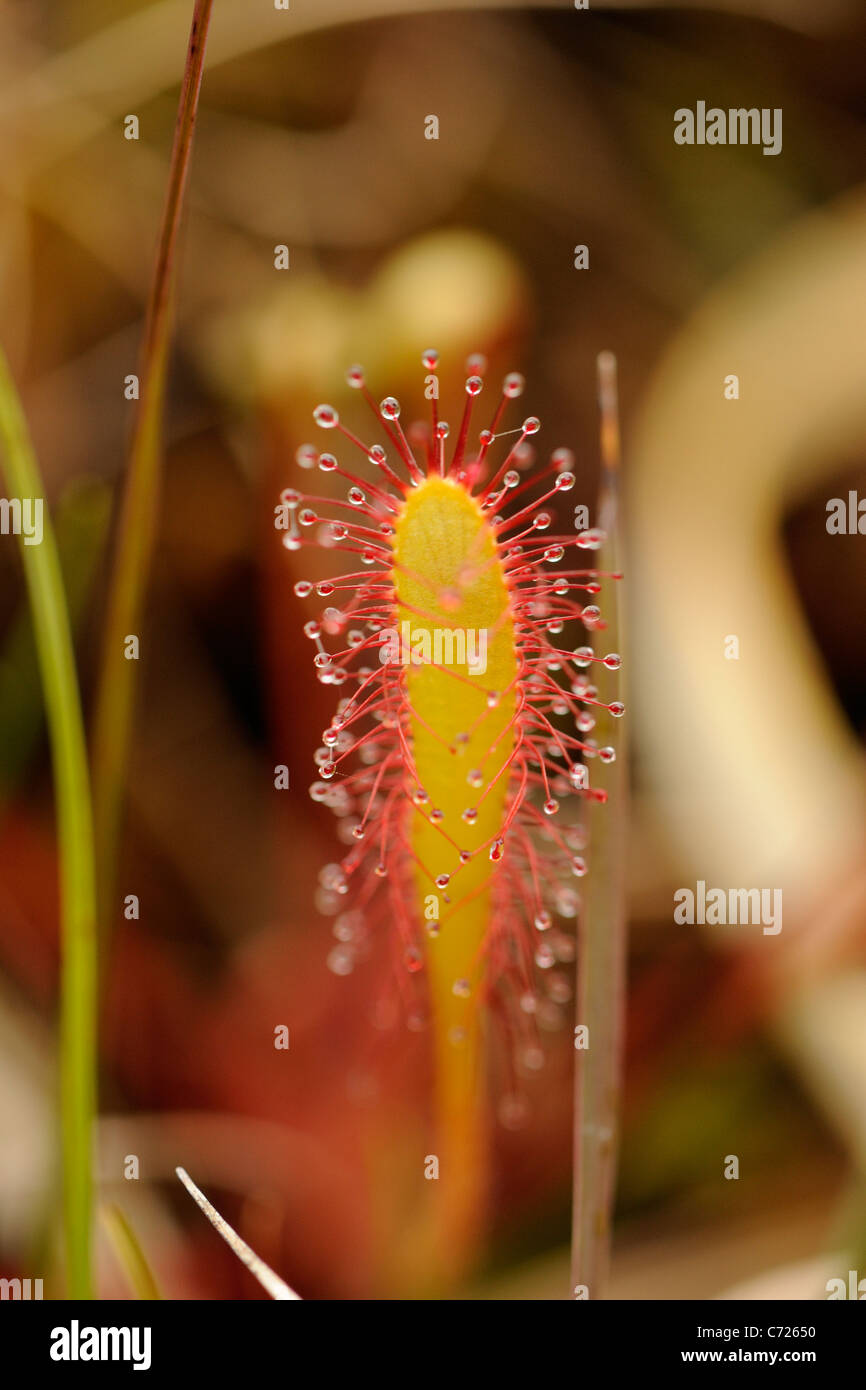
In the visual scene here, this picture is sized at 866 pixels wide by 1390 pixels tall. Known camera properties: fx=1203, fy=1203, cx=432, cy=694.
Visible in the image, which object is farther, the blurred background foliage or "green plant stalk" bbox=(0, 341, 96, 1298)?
the blurred background foliage

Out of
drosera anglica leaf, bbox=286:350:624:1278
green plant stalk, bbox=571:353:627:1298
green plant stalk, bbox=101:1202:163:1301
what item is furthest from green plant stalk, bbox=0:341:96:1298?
green plant stalk, bbox=571:353:627:1298

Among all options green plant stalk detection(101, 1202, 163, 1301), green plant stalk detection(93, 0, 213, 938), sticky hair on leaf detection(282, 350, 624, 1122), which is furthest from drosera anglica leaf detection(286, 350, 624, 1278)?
green plant stalk detection(101, 1202, 163, 1301)

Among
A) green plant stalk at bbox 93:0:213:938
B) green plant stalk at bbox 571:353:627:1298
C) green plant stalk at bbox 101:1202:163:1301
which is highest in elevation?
green plant stalk at bbox 93:0:213:938

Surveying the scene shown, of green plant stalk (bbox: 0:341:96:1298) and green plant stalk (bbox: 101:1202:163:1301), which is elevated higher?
green plant stalk (bbox: 0:341:96:1298)

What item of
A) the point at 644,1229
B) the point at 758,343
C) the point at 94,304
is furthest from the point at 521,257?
the point at 644,1229

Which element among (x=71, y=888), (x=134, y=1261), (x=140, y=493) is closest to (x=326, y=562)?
(x=140, y=493)

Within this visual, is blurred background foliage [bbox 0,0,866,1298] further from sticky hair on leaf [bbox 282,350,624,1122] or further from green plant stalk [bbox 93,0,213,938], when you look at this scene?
sticky hair on leaf [bbox 282,350,624,1122]

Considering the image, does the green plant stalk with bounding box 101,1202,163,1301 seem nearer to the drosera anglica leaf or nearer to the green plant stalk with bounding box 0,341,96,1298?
the green plant stalk with bounding box 0,341,96,1298
